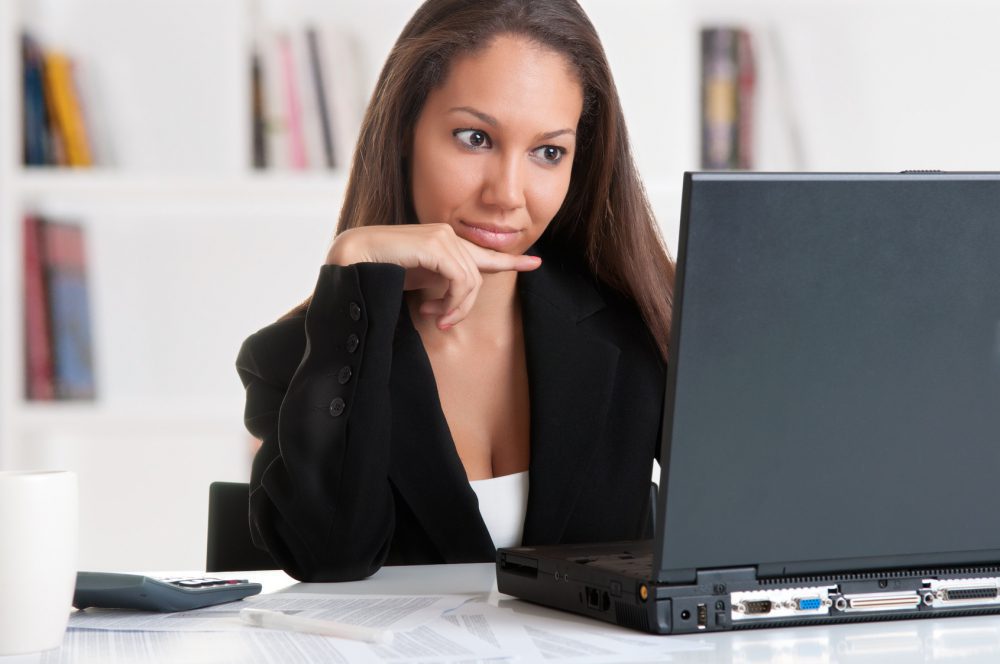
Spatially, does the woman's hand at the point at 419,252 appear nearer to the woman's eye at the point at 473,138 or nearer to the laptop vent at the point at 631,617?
the woman's eye at the point at 473,138

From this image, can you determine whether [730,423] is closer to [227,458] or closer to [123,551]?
[227,458]

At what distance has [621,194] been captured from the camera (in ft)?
5.29

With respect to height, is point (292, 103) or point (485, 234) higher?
point (292, 103)

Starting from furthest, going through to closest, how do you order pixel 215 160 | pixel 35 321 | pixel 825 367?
pixel 215 160 < pixel 35 321 < pixel 825 367

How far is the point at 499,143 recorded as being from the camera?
1.41 metres

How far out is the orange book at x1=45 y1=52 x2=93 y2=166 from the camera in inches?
95.3

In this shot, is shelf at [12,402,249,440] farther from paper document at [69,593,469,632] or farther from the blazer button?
paper document at [69,593,469,632]

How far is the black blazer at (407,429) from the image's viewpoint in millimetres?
1185

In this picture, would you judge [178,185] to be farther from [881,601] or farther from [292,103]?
[881,601]

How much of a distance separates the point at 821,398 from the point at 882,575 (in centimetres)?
16

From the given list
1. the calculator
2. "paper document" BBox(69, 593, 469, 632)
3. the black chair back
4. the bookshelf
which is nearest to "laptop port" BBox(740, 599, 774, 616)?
"paper document" BBox(69, 593, 469, 632)

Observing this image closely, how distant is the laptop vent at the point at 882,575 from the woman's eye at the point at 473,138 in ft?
2.50

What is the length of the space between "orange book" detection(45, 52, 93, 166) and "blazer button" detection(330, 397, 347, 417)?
155 centimetres

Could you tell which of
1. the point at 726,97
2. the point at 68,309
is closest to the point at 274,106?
the point at 68,309
